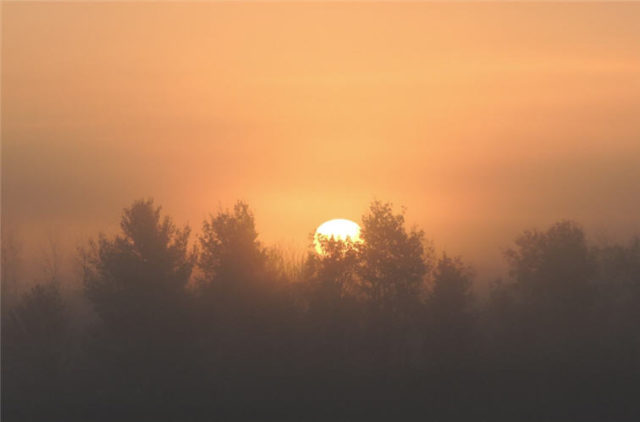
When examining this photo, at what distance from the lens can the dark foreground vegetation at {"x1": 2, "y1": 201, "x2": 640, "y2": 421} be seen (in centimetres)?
4022

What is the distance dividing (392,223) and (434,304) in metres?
6.10

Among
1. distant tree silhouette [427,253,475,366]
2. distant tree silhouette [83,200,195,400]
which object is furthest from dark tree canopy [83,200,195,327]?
distant tree silhouette [427,253,475,366]

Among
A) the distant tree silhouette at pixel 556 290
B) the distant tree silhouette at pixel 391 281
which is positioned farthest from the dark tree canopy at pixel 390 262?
the distant tree silhouette at pixel 556 290

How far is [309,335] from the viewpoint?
43.7 metres

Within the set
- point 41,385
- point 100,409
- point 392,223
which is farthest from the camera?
point 392,223

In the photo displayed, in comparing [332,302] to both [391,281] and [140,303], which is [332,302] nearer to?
[391,281]

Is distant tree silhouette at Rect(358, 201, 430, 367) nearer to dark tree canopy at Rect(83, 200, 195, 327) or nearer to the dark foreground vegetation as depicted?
the dark foreground vegetation

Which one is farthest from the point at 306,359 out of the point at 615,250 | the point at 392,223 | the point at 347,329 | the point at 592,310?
the point at 615,250

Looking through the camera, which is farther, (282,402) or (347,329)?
(347,329)

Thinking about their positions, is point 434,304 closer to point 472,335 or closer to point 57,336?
point 472,335

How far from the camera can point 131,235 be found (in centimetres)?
4588

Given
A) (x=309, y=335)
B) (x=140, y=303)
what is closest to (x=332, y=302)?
(x=309, y=335)

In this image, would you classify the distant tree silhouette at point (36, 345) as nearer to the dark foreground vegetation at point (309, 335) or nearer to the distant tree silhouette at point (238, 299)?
the dark foreground vegetation at point (309, 335)

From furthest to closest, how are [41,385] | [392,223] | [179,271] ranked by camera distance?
[392,223], [179,271], [41,385]
